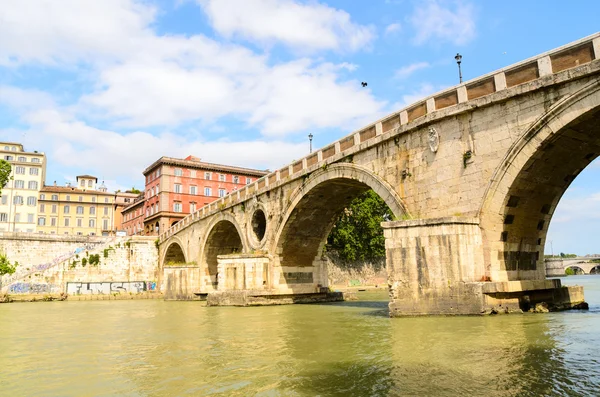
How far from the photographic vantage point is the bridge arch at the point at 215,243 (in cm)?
3306

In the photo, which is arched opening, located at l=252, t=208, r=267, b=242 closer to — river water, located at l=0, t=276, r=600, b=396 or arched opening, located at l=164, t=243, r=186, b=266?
river water, located at l=0, t=276, r=600, b=396

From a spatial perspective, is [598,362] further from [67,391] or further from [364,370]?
[67,391]

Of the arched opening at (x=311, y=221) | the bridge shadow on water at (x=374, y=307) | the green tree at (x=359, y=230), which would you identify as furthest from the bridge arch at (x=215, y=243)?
the green tree at (x=359, y=230)

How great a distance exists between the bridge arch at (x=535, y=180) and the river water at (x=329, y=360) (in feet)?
6.76

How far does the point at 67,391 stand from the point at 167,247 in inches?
1496

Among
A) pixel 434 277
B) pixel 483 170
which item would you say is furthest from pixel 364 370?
pixel 483 170

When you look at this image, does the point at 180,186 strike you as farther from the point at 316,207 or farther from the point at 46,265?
the point at 316,207

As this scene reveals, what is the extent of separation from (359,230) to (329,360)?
45025 mm

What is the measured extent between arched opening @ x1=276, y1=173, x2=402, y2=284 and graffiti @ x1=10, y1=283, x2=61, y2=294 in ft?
79.7

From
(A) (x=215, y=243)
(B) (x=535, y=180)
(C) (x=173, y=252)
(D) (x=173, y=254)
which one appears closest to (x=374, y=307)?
(B) (x=535, y=180)

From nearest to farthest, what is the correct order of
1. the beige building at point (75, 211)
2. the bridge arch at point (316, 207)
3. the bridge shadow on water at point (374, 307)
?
the bridge shadow on water at point (374, 307) → the bridge arch at point (316, 207) → the beige building at point (75, 211)

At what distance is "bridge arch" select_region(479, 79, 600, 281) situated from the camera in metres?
11.3

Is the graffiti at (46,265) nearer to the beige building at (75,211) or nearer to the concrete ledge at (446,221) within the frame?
the beige building at (75,211)

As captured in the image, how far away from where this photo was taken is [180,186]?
181 feet
